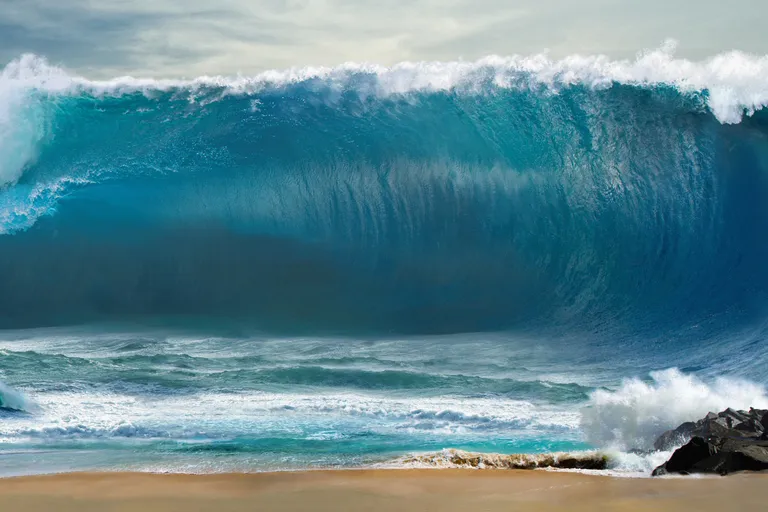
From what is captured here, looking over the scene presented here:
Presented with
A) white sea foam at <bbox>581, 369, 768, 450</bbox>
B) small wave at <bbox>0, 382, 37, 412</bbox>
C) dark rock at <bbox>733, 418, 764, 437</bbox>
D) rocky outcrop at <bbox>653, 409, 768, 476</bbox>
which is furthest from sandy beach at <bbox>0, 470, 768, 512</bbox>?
small wave at <bbox>0, 382, 37, 412</bbox>

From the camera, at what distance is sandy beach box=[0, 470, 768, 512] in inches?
150

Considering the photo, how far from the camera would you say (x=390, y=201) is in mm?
10609

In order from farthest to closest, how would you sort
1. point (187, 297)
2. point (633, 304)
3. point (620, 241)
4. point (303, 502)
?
point (187, 297), point (620, 241), point (633, 304), point (303, 502)

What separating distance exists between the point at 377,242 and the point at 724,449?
6.47m

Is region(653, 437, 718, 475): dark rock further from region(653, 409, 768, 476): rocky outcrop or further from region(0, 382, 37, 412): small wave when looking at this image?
region(0, 382, 37, 412): small wave

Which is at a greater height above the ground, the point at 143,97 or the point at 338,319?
the point at 143,97

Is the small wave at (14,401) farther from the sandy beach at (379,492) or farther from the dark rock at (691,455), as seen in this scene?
the dark rock at (691,455)

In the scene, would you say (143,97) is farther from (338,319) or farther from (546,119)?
(546,119)

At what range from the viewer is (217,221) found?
36.4 ft

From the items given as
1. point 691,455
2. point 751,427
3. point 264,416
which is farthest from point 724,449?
point 264,416

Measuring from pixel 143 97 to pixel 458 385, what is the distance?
6.82m

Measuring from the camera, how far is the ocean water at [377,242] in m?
7.42

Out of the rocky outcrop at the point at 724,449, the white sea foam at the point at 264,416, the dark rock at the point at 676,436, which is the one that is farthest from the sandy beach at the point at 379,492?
the white sea foam at the point at 264,416

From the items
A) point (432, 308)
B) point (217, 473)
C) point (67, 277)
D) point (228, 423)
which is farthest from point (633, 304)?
point (67, 277)
